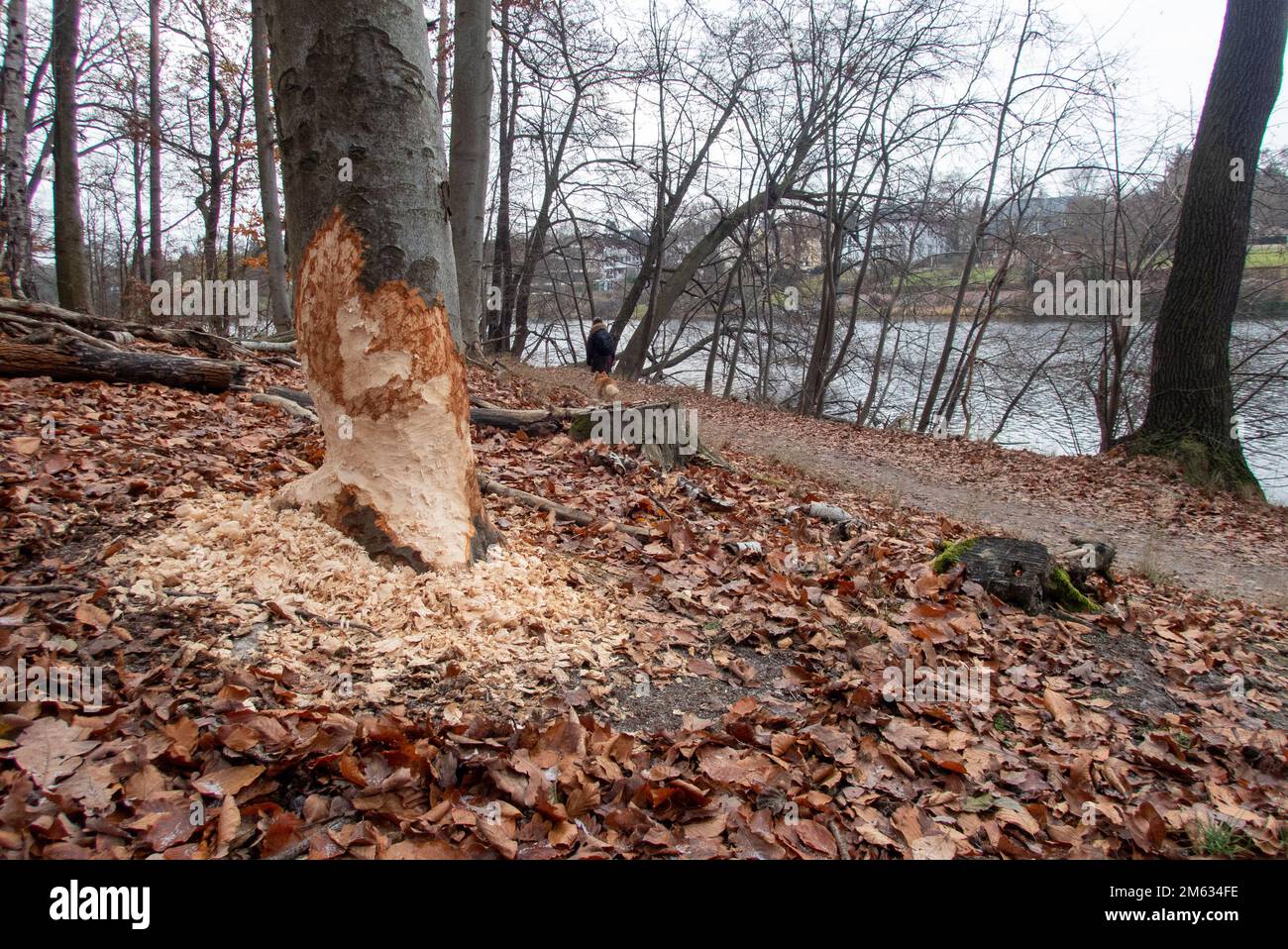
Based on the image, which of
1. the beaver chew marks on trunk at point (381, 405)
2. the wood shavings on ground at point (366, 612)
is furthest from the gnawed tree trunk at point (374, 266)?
the wood shavings on ground at point (366, 612)

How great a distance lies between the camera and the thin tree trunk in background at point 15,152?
8.64 m

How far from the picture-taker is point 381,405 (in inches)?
125

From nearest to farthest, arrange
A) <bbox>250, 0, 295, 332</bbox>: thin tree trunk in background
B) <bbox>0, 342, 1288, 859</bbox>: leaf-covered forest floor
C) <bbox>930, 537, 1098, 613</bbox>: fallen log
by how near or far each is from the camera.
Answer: <bbox>0, 342, 1288, 859</bbox>: leaf-covered forest floor → <bbox>930, 537, 1098, 613</bbox>: fallen log → <bbox>250, 0, 295, 332</bbox>: thin tree trunk in background

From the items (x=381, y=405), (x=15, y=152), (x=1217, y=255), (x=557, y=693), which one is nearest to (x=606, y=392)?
(x=381, y=405)

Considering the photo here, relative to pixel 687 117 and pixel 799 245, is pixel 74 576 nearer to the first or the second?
pixel 687 117

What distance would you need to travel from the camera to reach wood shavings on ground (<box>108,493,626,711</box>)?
261 cm

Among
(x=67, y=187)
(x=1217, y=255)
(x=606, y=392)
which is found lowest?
(x=606, y=392)

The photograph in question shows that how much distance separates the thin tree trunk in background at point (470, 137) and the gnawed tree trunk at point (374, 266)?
583 cm

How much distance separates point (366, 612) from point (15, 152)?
9.96 m

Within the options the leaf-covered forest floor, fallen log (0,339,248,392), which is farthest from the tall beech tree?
fallen log (0,339,248,392)

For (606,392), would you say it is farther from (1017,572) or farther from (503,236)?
(503,236)

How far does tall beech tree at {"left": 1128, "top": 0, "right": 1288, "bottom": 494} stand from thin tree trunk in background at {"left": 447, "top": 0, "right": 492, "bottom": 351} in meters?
9.71

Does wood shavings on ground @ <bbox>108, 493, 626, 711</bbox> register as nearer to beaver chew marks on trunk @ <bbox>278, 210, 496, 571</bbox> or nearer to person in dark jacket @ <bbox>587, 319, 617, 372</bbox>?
beaver chew marks on trunk @ <bbox>278, 210, 496, 571</bbox>

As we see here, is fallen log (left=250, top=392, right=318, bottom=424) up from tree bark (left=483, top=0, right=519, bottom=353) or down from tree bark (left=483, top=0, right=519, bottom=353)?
Answer: down
